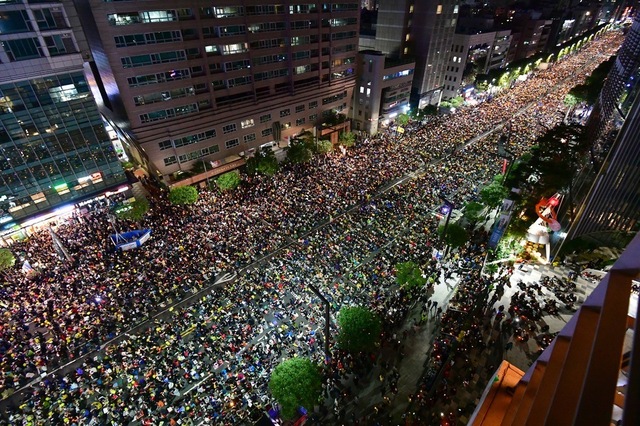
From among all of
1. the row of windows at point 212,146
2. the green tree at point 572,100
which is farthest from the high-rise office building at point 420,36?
the row of windows at point 212,146

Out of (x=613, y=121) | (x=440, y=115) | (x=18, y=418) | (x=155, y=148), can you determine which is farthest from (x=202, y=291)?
(x=440, y=115)

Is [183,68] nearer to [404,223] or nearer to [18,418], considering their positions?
[404,223]

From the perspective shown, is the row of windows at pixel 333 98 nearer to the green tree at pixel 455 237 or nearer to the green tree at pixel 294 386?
the green tree at pixel 455 237

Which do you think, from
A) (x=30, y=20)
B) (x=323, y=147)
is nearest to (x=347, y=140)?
(x=323, y=147)

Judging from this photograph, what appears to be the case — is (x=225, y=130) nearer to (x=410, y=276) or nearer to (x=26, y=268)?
(x=26, y=268)

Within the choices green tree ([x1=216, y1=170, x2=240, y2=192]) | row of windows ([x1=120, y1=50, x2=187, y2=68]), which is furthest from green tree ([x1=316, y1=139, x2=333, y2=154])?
row of windows ([x1=120, y1=50, x2=187, y2=68])

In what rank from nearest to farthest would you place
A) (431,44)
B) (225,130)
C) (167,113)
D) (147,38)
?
(147,38)
(167,113)
(225,130)
(431,44)
